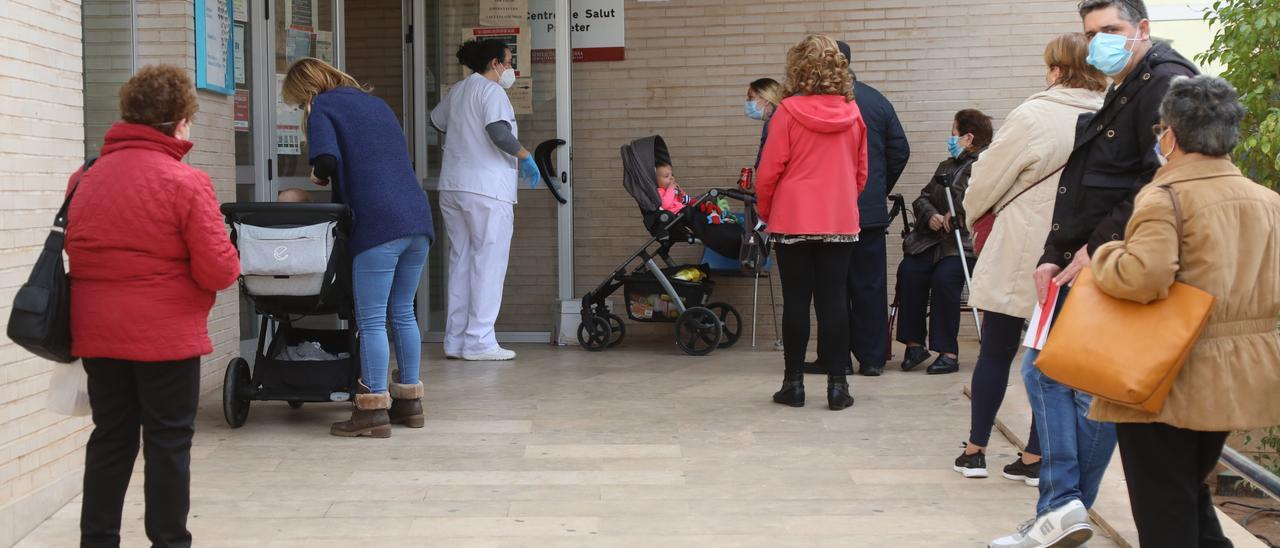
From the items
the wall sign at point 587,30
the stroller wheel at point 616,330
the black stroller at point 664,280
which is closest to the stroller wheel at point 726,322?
the black stroller at point 664,280

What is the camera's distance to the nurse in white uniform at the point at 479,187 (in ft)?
24.5

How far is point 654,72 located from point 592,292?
1.52 meters

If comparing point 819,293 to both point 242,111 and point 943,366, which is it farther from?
point 242,111

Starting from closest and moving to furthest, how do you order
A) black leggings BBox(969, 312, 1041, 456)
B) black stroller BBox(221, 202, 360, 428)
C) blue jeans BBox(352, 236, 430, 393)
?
black leggings BBox(969, 312, 1041, 456)
black stroller BBox(221, 202, 360, 428)
blue jeans BBox(352, 236, 430, 393)

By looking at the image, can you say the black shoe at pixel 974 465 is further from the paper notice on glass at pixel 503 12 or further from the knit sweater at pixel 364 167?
the paper notice on glass at pixel 503 12

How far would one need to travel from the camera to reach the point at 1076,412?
3865mm

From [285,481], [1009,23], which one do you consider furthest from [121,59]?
[1009,23]

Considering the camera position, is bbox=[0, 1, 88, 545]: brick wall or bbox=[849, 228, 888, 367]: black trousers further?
bbox=[849, 228, 888, 367]: black trousers

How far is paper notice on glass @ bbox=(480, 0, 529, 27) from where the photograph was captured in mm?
8461

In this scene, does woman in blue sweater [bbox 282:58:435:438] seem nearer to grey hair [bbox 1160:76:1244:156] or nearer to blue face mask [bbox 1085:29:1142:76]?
blue face mask [bbox 1085:29:1142:76]

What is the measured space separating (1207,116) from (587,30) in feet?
19.6

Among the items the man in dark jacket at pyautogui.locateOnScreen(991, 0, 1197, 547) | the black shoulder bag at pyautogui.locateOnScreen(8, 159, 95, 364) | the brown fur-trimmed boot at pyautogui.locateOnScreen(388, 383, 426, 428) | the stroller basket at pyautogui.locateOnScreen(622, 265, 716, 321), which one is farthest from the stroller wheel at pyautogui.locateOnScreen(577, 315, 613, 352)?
the black shoulder bag at pyautogui.locateOnScreen(8, 159, 95, 364)

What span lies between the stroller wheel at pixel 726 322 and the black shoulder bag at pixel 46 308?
5116 millimetres

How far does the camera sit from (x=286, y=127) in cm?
728
